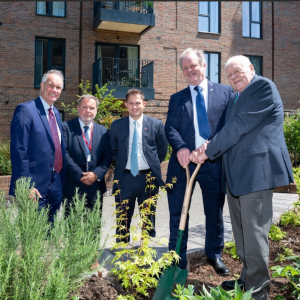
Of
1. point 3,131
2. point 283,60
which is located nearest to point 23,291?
point 3,131

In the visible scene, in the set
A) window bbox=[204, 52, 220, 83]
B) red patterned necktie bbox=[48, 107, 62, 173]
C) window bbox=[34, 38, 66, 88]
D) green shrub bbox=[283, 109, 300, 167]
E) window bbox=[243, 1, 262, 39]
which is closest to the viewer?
red patterned necktie bbox=[48, 107, 62, 173]

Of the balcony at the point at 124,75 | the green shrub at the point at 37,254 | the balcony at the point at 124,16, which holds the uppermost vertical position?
the balcony at the point at 124,16

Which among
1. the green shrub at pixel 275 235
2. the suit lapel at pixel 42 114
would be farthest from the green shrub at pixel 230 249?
the suit lapel at pixel 42 114

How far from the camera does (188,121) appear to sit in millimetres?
4047

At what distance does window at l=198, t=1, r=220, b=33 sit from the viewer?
20047 mm

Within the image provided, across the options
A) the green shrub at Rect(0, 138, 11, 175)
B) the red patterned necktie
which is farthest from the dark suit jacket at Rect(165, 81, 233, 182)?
the green shrub at Rect(0, 138, 11, 175)

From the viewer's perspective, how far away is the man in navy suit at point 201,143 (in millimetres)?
3949

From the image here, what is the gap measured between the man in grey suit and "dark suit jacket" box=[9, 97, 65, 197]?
72.3 inches

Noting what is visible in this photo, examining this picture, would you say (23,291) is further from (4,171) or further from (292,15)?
(292,15)

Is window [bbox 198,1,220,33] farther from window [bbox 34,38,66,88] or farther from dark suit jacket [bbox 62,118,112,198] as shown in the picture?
dark suit jacket [bbox 62,118,112,198]

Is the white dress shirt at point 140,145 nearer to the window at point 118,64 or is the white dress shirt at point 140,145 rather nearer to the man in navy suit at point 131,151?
the man in navy suit at point 131,151

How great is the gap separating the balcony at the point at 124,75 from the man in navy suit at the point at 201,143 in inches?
490

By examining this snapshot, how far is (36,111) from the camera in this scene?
396cm

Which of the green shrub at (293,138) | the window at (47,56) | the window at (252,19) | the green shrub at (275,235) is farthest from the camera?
the window at (252,19)
